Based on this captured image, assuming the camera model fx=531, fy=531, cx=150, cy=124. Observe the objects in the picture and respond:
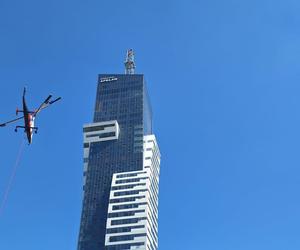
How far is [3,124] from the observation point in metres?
66.5

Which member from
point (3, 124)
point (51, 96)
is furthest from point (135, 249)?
point (3, 124)

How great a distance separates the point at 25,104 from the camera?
80688 mm

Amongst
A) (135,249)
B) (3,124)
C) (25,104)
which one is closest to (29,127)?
(25,104)

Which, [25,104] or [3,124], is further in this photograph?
[25,104]

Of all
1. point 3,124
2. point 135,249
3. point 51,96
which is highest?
point 135,249

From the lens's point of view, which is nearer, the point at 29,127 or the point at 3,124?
the point at 3,124

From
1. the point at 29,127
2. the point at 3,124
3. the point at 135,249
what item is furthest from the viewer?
the point at 135,249

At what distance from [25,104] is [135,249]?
426 ft

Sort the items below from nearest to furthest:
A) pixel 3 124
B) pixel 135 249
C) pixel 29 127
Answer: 1. pixel 3 124
2. pixel 29 127
3. pixel 135 249

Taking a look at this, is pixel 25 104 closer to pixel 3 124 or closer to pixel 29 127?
pixel 29 127

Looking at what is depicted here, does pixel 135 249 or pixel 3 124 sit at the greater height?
pixel 135 249

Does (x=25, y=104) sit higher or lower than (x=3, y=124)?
higher

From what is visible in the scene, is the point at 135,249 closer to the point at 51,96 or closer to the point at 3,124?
the point at 51,96

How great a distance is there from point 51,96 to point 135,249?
127 metres
